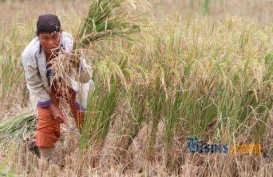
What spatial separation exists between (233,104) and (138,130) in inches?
24.7

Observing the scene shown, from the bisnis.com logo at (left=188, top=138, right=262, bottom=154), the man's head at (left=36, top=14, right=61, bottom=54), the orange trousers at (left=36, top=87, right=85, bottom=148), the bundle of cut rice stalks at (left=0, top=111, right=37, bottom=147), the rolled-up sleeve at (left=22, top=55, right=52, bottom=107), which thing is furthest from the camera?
the bundle of cut rice stalks at (left=0, top=111, right=37, bottom=147)

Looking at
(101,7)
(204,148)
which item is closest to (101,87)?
(101,7)

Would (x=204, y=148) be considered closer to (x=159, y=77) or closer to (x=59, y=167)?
(x=159, y=77)

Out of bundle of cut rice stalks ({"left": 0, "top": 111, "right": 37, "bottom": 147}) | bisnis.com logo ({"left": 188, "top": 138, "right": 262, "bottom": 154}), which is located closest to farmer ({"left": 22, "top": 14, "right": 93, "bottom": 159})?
bundle of cut rice stalks ({"left": 0, "top": 111, "right": 37, "bottom": 147})

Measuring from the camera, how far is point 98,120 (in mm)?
3801

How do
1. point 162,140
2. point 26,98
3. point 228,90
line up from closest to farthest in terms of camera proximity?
point 228,90 < point 162,140 < point 26,98

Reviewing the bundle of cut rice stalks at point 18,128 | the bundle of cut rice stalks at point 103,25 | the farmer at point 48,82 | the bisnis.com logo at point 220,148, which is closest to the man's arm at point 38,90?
the farmer at point 48,82

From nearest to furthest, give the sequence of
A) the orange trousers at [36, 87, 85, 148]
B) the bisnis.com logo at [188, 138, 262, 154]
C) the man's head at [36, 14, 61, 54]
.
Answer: the bisnis.com logo at [188, 138, 262, 154] < the man's head at [36, 14, 61, 54] < the orange trousers at [36, 87, 85, 148]

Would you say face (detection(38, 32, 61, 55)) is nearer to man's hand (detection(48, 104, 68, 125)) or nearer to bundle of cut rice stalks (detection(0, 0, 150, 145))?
bundle of cut rice stalks (detection(0, 0, 150, 145))

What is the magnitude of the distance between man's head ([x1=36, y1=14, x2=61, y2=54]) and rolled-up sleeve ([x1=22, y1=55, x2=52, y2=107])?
15 centimetres

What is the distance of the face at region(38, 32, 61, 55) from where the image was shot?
12.4ft

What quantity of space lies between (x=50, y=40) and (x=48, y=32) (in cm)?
5

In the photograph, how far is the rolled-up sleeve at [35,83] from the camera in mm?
3900

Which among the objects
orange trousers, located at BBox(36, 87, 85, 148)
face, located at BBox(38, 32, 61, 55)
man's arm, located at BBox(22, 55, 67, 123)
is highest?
face, located at BBox(38, 32, 61, 55)
